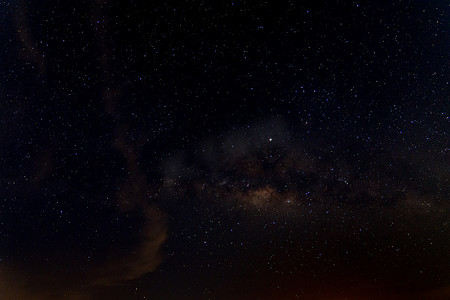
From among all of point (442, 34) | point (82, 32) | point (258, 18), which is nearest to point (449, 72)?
point (442, 34)

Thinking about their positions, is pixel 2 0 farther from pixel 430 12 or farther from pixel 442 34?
pixel 442 34

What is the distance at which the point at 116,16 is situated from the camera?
393cm

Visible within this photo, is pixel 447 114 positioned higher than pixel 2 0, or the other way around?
pixel 2 0

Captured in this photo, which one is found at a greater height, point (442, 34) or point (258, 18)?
point (258, 18)

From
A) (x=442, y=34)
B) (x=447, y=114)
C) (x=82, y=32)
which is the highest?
(x=82, y=32)

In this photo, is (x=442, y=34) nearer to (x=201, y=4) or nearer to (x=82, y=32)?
(x=201, y=4)

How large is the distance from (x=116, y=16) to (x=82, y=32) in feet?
1.62

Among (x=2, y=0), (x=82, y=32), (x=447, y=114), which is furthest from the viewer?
(x=447, y=114)

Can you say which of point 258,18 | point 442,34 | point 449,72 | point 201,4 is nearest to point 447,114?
point 449,72

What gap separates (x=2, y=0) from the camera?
347 centimetres

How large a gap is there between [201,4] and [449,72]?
317 cm

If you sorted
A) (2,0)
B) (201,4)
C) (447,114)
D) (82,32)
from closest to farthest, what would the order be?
(2,0) < (201,4) < (82,32) < (447,114)

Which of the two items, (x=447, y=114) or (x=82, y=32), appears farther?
(x=447, y=114)

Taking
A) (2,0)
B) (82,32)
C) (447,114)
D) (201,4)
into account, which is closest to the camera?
(2,0)
